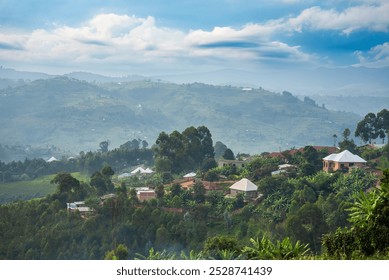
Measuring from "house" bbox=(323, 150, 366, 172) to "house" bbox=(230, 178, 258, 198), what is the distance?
94.0 inches

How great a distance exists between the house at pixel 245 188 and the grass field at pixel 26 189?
30.0 ft

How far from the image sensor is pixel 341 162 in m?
14.5

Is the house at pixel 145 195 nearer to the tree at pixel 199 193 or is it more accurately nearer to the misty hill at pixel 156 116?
the tree at pixel 199 193

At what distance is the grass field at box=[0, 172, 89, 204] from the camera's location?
20.4 meters

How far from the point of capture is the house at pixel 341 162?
1443cm

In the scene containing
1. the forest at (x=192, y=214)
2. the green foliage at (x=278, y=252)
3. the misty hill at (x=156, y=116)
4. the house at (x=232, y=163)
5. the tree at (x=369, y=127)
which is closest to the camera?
the green foliage at (x=278, y=252)

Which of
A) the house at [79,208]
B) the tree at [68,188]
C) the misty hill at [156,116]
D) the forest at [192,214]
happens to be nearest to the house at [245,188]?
the forest at [192,214]

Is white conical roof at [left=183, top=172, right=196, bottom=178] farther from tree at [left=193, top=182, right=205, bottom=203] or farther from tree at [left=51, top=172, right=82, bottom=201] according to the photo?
tree at [left=51, top=172, right=82, bottom=201]

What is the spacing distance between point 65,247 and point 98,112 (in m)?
46.3

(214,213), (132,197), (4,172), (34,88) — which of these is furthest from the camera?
(34,88)

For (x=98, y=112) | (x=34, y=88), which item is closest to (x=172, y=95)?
(x=98, y=112)
